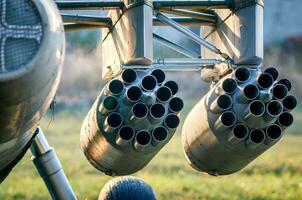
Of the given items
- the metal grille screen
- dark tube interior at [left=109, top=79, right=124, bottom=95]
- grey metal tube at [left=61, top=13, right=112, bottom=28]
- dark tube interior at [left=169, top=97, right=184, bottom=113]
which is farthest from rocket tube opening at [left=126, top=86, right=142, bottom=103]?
the metal grille screen

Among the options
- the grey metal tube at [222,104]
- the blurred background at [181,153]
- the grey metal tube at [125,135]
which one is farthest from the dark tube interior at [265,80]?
the blurred background at [181,153]

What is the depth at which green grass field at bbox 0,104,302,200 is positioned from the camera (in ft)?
65.6

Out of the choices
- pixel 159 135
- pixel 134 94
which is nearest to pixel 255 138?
pixel 159 135

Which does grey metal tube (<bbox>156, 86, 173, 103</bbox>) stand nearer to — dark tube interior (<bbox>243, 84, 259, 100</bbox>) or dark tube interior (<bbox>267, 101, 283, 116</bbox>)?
dark tube interior (<bbox>243, 84, 259, 100</bbox>)

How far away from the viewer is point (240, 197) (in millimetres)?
21562

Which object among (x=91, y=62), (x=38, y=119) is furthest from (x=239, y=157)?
(x=91, y=62)

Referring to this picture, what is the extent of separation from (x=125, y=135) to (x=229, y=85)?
129cm

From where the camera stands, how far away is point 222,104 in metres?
11.5

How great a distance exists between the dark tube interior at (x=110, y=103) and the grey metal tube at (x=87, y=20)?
1.53 m

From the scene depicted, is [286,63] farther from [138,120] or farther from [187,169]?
[138,120]

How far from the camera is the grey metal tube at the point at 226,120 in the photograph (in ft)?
37.2

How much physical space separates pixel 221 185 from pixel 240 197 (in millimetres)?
444

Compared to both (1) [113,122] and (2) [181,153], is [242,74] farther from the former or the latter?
(2) [181,153]

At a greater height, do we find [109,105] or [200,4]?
[200,4]
